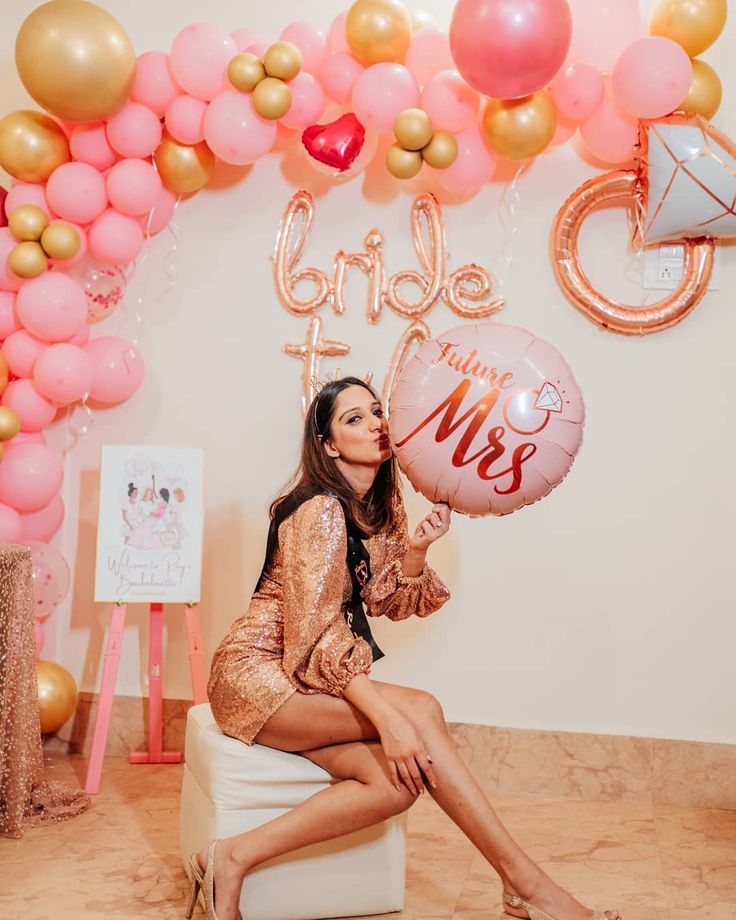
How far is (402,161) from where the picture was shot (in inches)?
113

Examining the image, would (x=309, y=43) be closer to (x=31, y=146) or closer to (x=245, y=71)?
(x=245, y=71)

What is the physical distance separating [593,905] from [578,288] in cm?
160

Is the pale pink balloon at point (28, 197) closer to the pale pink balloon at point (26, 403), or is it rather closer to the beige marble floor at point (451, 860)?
the pale pink balloon at point (26, 403)

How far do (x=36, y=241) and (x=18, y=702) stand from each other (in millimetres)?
1252

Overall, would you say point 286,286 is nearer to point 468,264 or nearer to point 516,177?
point 468,264

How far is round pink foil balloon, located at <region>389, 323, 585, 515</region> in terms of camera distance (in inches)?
78.9

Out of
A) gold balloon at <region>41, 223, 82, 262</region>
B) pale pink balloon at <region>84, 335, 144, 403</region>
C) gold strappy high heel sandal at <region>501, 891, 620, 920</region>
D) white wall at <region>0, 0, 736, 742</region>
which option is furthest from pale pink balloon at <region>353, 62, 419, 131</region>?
gold strappy high heel sandal at <region>501, 891, 620, 920</region>

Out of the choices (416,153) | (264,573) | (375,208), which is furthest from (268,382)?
(264,573)

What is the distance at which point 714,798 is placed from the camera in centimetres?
295

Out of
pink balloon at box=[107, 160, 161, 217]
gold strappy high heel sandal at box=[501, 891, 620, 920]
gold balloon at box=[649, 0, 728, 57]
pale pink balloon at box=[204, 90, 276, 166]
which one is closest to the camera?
gold strappy high heel sandal at box=[501, 891, 620, 920]

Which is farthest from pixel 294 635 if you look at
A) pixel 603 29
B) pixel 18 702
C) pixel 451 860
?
pixel 603 29

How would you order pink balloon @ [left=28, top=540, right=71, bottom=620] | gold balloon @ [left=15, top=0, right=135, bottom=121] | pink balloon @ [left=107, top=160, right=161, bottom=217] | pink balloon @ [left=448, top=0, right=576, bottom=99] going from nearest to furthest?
pink balloon @ [left=448, top=0, right=576, bottom=99], gold balloon @ [left=15, top=0, right=135, bottom=121], pink balloon @ [left=107, top=160, right=161, bottom=217], pink balloon @ [left=28, top=540, right=71, bottom=620]

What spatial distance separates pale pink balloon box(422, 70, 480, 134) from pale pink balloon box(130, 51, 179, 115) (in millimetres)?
706

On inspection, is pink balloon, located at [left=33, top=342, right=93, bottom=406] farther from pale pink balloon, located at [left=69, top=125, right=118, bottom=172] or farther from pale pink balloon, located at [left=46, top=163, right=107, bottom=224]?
pale pink balloon, located at [left=69, top=125, right=118, bottom=172]
